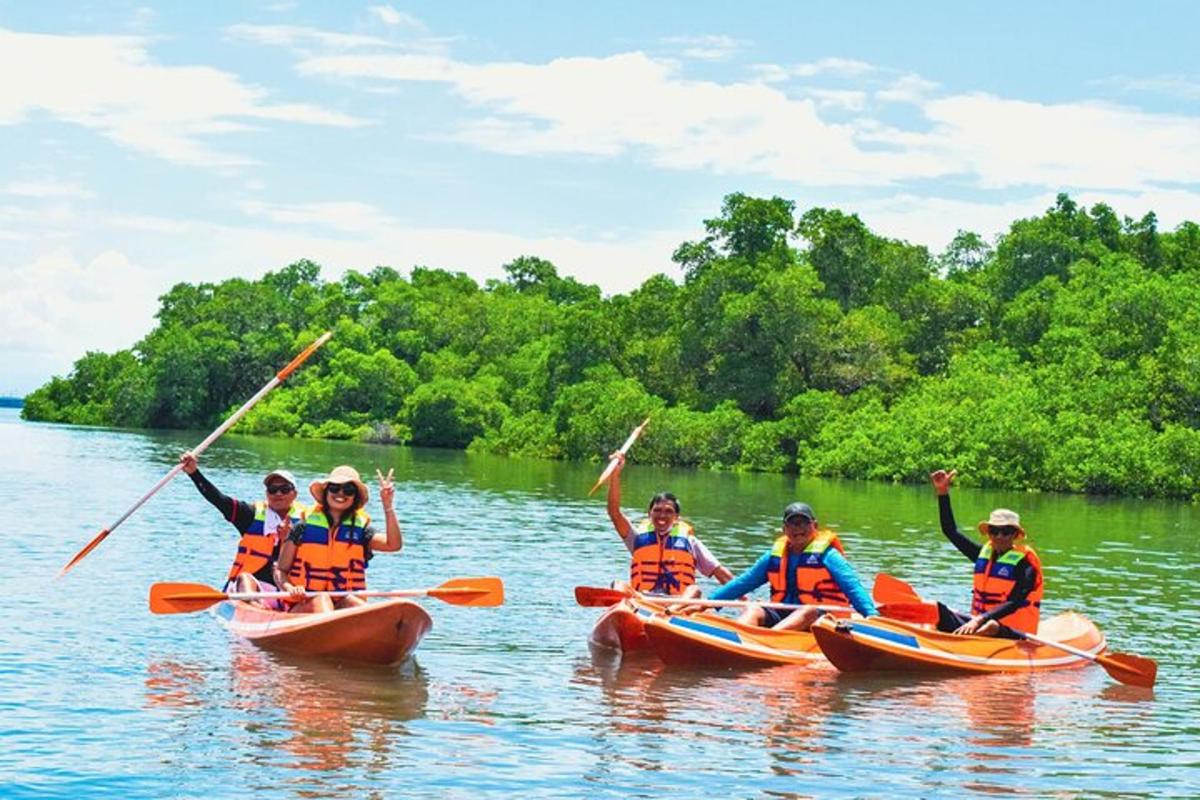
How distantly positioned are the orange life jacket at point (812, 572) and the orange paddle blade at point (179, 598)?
436cm

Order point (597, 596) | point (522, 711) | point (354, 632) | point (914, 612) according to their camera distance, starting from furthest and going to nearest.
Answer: point (914, 612) < point (597, 596) < point (354, 632) < point (522, 711)

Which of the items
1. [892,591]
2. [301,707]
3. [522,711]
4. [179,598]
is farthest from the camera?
[892,591]

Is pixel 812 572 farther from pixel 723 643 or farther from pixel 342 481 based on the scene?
pixel 342 481

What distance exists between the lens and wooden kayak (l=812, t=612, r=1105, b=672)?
1257 centimetres

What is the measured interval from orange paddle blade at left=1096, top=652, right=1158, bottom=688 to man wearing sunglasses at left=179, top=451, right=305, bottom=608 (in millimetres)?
6489

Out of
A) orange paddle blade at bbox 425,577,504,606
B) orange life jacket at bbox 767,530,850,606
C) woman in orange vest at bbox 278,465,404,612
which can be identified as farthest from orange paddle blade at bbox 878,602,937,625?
woman in orange vest at bbox 278,465,404,612

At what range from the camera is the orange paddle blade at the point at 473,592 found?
13180 mm

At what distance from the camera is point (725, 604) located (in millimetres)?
13422

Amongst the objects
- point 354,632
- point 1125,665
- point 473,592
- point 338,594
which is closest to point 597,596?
point 473,592

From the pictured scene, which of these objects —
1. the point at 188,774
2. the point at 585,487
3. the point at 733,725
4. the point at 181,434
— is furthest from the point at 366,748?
the point at 181,434

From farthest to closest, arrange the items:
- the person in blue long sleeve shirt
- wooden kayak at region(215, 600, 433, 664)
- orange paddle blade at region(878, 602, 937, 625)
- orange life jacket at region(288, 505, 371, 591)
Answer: orange paddle blade at region(878, 602, 937, 625)
the person in blue long sleeve shirt
orange life jacket at region(288, 505, 371, 591)
wooden kayak at region(215, 600, 433, 664)

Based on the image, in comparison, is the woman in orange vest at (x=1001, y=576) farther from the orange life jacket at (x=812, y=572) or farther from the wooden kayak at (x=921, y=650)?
the orange life jacket at (x=812, y=572)

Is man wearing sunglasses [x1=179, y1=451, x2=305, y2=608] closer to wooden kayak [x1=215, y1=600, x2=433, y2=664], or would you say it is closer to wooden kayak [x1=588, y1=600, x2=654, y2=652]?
wooden kayak [x1=215, y1=600, x2=433, y2=664]

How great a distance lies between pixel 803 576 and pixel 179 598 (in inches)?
193
